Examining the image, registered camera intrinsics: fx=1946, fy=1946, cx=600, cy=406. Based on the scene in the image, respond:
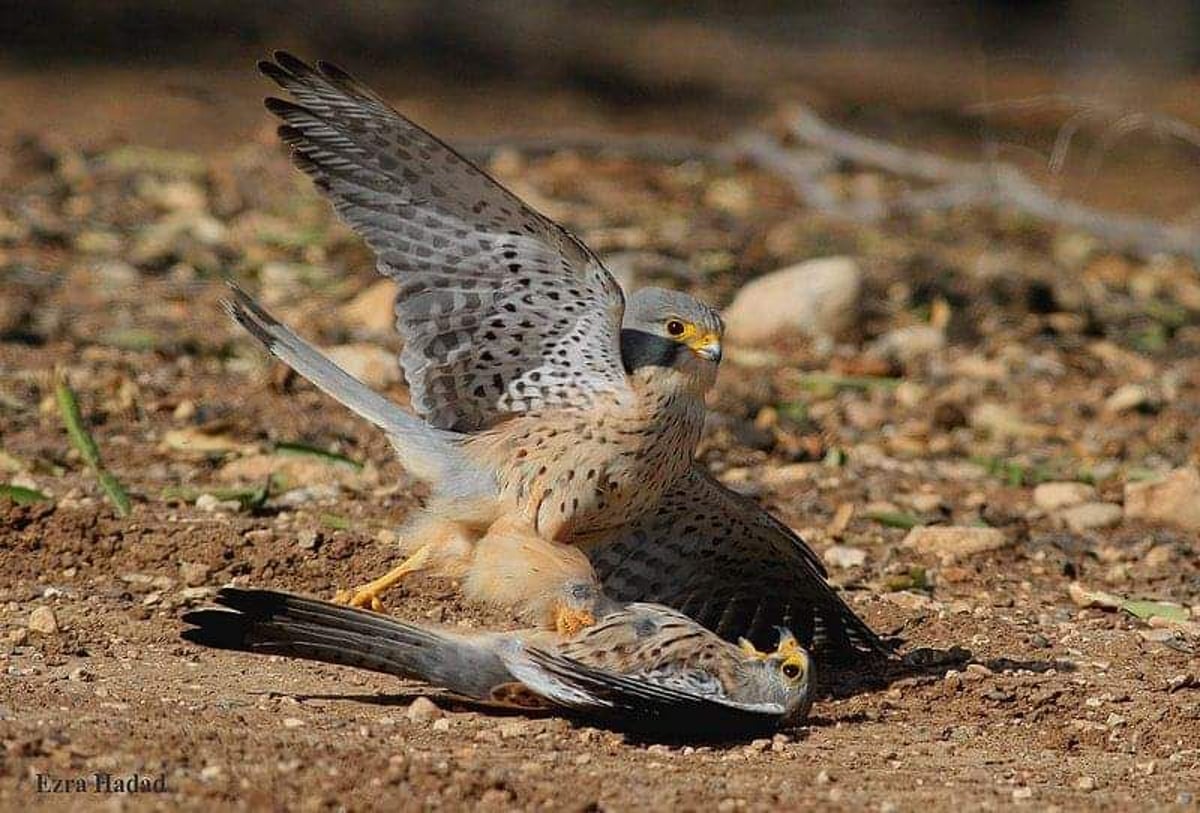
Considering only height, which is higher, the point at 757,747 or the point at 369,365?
the point at 757,747

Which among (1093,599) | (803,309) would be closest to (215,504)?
(1093,599)

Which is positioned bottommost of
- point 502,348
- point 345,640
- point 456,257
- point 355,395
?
Result: point 345,640

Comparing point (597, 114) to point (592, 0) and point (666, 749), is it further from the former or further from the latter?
point (666, 749)

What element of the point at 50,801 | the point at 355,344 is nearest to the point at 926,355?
the point at 355,344

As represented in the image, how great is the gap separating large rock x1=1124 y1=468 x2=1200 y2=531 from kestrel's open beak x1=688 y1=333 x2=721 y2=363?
2173 millimetres

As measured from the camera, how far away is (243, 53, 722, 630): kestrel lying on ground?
479 cm

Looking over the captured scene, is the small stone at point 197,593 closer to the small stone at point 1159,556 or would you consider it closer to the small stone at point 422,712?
the small stone at point 422,712

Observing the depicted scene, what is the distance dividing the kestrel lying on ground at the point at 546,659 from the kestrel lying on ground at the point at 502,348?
0.31 metres

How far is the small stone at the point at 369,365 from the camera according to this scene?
22.9 feet

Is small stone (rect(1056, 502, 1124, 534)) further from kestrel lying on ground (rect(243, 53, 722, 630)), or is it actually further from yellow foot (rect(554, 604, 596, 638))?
yellow foot (rect(554, 604, 596, 638))

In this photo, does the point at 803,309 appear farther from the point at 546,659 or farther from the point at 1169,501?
the point at 546,659

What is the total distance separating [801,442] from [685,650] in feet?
9.05

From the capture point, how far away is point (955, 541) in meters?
5.93

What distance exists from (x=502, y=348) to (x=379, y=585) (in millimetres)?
691
